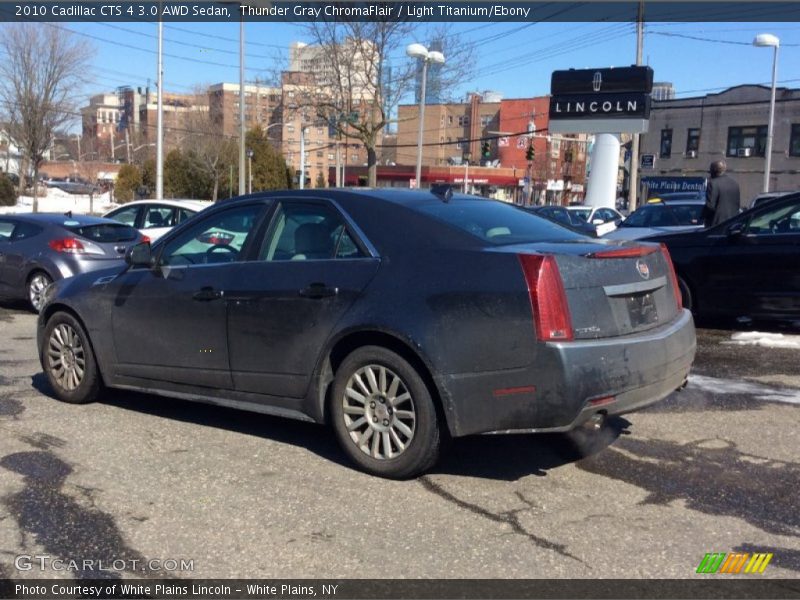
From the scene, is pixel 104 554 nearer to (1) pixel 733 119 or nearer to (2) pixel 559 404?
(2) pixel 559 404

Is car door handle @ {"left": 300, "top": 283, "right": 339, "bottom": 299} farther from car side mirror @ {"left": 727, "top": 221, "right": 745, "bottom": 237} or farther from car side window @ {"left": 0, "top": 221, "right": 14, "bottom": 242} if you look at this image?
car side window @ {"left": 0, "top": 221, "right": 14, "bottom": 242}

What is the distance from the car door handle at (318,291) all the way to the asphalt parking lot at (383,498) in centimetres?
103

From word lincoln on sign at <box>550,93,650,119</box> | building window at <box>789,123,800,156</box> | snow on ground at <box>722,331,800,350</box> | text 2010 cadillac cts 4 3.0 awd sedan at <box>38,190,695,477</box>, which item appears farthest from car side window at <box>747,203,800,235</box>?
building window at <box>789,123,800,156</box>

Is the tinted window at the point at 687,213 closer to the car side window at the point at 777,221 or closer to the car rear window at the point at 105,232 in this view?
the car side window at the point at 777,221

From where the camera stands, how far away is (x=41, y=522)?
4.05 metres

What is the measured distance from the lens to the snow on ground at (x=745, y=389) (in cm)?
653

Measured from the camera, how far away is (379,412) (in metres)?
4.64

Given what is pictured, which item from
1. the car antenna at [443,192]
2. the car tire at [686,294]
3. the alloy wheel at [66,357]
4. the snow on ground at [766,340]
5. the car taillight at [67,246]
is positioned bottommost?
the snow on ground at [766,340]

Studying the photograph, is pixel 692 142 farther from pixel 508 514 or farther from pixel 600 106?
pixel 508 514

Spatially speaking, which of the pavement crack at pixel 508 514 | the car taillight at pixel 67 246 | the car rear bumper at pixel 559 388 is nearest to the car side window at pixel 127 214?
the car taillight at pixel 67 246

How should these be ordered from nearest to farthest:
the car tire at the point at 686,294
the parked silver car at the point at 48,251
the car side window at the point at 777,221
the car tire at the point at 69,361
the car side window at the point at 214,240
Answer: the car side window at the point at 214,240 → the car tire at the point at 69,361 → the car side window at the point at 777,221 → the car tire at the point at 686,294 → the parked silver car at the point at 48,251

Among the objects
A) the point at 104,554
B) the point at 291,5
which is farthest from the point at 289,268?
the point at 291,5

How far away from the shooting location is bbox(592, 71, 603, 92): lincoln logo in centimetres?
3272

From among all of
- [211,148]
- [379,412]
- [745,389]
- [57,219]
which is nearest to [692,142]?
[211,148]
